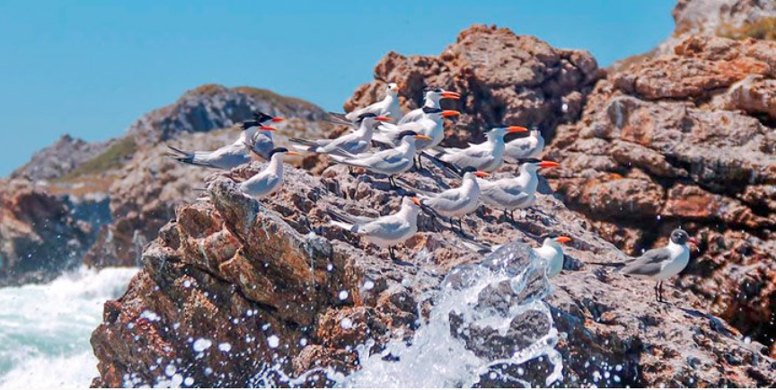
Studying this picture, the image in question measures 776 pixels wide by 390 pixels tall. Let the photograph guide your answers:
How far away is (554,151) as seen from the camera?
18266 millimetres

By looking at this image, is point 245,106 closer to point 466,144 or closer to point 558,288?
point 466,144

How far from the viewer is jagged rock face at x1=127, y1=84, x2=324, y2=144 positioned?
8488cm

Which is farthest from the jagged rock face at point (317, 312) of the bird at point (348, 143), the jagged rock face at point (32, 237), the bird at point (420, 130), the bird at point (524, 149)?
the jagged rock face at point (32, 237)

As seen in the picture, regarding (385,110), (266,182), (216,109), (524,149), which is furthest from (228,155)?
(216,109)

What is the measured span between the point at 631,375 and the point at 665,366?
0.33 meters

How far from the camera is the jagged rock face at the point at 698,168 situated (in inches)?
590

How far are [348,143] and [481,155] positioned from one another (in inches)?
81.9

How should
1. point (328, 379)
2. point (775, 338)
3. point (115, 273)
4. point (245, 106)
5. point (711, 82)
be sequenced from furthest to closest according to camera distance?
point (245, 106) < point (115, 273) < point (711, 82) < point (775, 338) < point (328, 379)

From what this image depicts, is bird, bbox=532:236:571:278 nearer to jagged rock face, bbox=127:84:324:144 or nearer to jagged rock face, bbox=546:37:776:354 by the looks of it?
jagged rock face, bbox=546:37:776:354

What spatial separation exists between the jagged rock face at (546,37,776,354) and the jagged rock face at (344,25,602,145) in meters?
0.97

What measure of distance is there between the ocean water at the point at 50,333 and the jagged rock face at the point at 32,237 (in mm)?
7575

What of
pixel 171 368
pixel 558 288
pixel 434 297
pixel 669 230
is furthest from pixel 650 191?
pixel 171 368

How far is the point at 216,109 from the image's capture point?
86312mm

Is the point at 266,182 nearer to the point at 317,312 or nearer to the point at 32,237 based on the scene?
the point at 317,312
